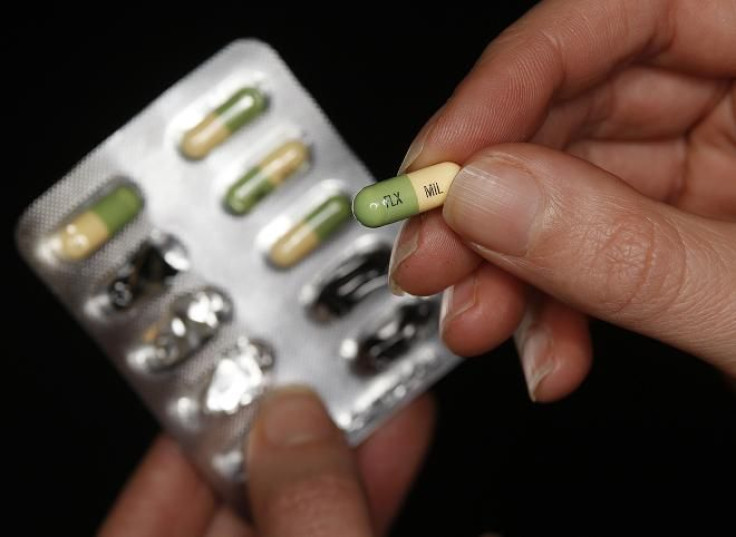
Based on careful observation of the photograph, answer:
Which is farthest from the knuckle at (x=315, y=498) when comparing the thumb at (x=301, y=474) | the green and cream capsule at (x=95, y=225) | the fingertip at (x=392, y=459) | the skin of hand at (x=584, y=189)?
the green and cream capsule at (x=95, y=225)

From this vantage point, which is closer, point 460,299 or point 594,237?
point 594,237

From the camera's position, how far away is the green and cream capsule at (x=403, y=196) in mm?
799

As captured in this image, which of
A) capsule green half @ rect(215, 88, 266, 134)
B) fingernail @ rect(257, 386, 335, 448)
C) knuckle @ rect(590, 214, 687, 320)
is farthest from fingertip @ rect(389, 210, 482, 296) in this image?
capsule green half @ rect(215, 88, 266, 134)

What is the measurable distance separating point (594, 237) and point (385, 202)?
0.20 m

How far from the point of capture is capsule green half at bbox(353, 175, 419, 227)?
797mm

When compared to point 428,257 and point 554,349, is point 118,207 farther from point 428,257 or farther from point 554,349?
point 554,349

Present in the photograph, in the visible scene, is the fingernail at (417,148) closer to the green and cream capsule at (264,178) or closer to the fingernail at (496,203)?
the fingernail at (496,203)

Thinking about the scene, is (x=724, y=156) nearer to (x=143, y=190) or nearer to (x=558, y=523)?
(x=558, y=523)

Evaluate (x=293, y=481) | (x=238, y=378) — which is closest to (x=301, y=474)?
(x=293, y=481)

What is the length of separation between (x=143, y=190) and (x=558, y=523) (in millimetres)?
891

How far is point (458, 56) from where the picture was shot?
1.48 metres

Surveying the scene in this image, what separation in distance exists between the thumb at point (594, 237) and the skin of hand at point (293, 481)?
0.37m

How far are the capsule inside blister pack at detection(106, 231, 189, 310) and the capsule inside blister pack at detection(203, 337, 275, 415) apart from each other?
143 millimetres

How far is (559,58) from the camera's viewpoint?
100 centimetres
